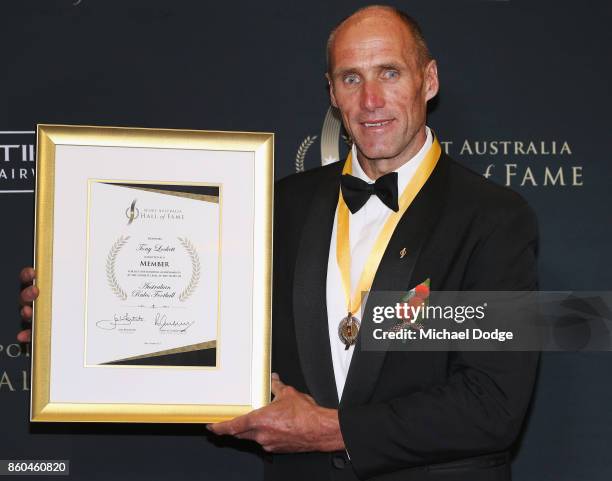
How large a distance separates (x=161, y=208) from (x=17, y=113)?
978 millimetres

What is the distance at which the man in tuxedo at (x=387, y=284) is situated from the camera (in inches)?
79.7

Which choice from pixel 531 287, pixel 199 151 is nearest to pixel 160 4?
pixel 199 151

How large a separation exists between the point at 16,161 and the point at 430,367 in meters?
1.54

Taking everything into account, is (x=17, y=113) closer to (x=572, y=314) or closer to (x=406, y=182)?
(x=406, y=182)

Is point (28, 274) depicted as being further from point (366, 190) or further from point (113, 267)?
point (366, 190)

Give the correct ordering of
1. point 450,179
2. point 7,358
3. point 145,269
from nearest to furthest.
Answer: point 145,269 < point 450,179 < point 7,358

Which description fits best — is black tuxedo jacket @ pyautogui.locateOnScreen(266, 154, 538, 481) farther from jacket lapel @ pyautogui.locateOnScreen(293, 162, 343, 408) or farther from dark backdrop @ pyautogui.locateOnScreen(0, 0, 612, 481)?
dark backdrop @ pyautogui.locateOnScreen(0, 0, 612, 481)

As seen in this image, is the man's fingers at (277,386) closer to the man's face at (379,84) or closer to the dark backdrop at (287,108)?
the man's face at (379,84)

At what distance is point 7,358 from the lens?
2.81 meters

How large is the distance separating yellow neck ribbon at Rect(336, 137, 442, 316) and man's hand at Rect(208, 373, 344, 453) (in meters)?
0.26

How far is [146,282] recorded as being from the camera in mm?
2088

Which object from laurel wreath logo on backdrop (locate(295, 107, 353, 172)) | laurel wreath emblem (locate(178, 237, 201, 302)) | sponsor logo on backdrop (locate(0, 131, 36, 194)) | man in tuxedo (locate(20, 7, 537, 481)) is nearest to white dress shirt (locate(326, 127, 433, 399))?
man in tuxedo (locate(20, 7, 537, 481))

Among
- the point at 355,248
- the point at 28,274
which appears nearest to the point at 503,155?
the point at 355,248

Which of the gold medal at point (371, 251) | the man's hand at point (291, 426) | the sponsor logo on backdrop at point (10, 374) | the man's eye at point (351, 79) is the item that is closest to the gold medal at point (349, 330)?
the gold medal at point (371, 251)
